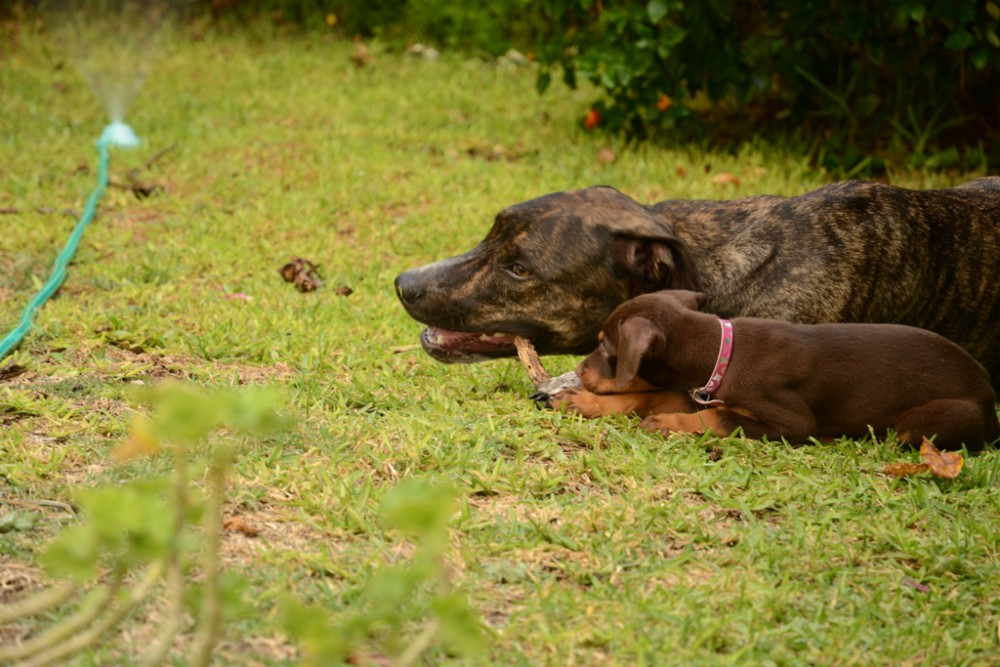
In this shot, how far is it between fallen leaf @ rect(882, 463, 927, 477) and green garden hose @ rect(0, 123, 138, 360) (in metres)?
3.56

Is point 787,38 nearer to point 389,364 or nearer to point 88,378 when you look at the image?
point 389,364

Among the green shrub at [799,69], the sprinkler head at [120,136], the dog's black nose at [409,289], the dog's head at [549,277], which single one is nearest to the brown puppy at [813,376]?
the dog's head at [549,277]

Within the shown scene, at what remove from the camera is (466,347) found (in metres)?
4.80

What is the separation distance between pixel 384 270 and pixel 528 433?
2769 mm

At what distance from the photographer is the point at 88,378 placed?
15.0ft

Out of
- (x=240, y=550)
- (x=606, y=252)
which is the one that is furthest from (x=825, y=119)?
(x=240, y=550)

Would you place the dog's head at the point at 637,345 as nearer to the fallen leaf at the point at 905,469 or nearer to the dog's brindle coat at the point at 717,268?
the dog's brindle coat at the point at 717,268

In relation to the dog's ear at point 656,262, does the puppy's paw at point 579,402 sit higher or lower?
lower

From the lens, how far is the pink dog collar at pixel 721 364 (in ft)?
13.3

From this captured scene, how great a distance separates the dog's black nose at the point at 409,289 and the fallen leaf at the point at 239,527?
65.9 inches

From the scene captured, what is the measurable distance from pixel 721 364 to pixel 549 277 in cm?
87

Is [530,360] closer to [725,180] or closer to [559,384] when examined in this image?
[559,384]

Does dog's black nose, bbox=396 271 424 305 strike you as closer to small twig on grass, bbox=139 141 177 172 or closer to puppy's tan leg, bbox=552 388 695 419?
puppy's tan leg, bbox=552 388 695 419

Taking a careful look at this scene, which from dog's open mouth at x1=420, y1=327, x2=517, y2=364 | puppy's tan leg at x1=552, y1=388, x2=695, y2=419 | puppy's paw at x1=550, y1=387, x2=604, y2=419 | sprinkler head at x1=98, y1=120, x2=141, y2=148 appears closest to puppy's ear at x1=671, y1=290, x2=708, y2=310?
puppy's tan leg at x1=552, y1=388, x2=695, y2=419
